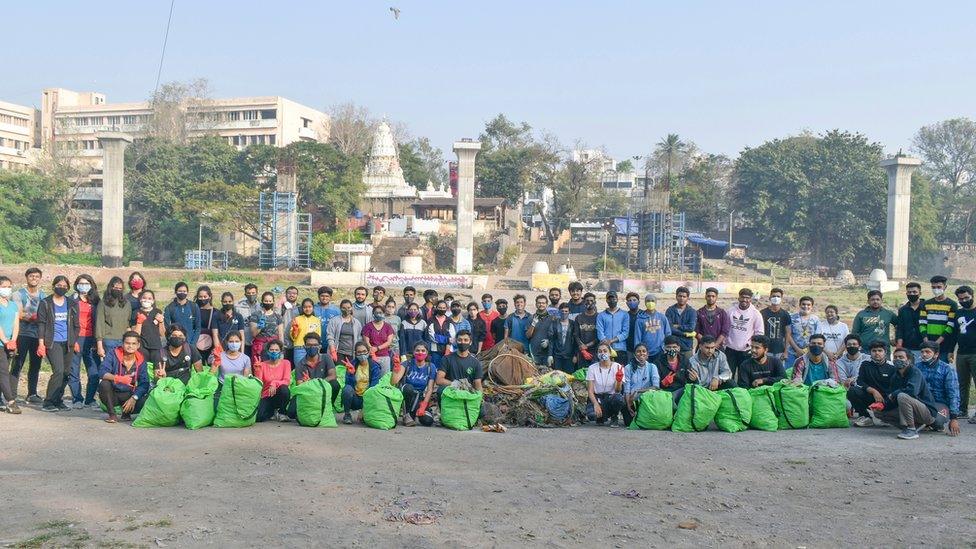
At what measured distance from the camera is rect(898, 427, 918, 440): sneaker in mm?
8820

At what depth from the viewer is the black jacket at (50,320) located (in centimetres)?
980

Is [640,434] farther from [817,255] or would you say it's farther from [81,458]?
[817,255]

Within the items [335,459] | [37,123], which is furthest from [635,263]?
[37,123]

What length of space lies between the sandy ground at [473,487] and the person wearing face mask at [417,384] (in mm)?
515

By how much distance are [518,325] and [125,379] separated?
489 cm

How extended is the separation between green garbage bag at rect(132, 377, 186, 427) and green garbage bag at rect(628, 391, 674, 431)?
5.07 meters

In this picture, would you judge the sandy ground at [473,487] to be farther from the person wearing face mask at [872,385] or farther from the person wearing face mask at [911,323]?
the person wearing face mask at [911,323]

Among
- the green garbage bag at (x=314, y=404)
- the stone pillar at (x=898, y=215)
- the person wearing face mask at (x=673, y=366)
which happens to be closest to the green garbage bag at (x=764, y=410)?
the person wearing face mask at (x=673, y=366)

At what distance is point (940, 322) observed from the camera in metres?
10.1

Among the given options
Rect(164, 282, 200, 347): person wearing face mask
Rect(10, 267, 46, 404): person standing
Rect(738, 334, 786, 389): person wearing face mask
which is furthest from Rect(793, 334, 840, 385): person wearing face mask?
Rect(10, 267, 46, 404): person standing

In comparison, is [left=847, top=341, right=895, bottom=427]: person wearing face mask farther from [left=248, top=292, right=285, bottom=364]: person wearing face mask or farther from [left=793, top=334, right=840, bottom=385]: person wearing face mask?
[left=248, top=292, right=285, bottom=364]: person wearing face mask

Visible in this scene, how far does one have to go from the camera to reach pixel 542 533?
18.3 ft

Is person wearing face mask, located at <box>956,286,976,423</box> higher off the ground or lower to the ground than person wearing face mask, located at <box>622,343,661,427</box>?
higher

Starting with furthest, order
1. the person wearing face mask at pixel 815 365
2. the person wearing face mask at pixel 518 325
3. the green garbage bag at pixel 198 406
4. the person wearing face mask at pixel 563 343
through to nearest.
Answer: the person wearing face mask at pixel 518 325 → the person wearing face mask at pixel 563 343 → the person wearing face mask at pixel 815 365 → the green garbage bag at pixel 198 406
